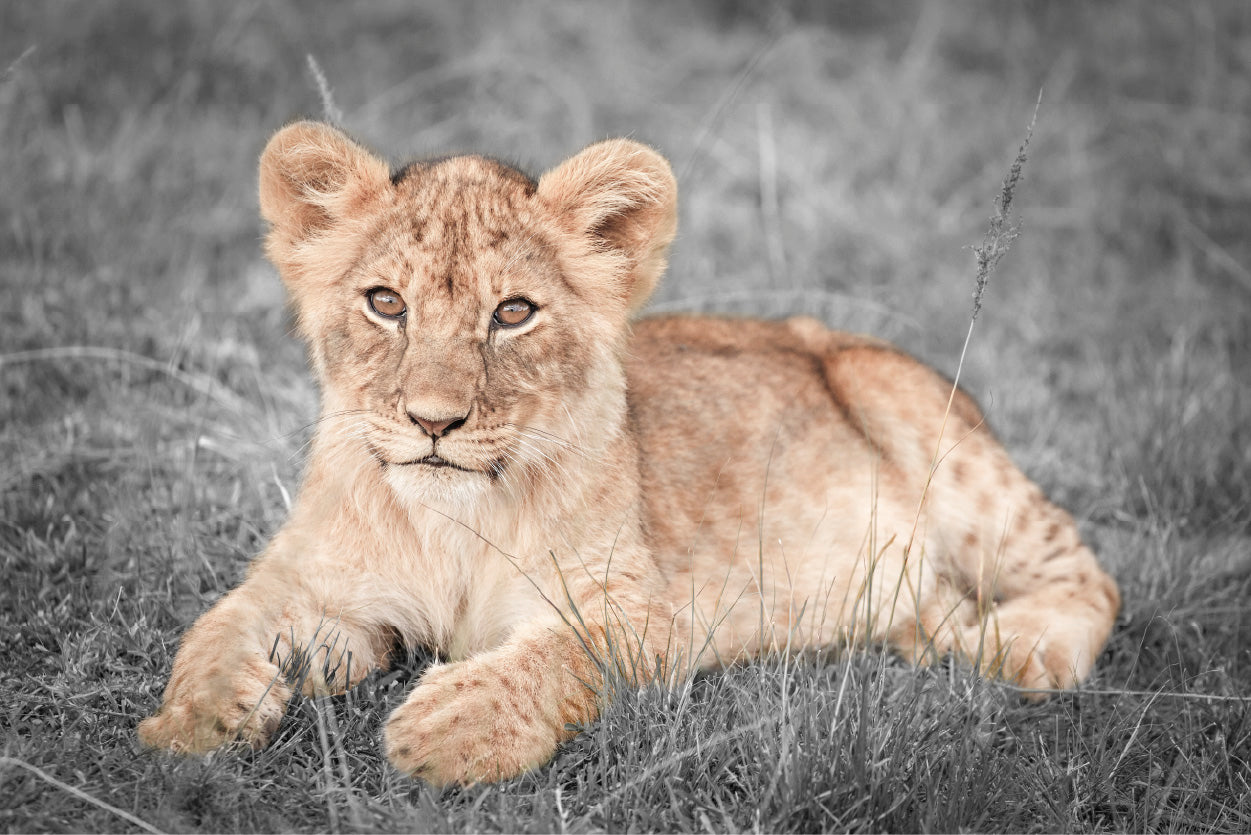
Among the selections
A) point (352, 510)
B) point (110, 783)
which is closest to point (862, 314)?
point (352, 510)

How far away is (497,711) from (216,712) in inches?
25.3

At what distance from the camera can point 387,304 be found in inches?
121

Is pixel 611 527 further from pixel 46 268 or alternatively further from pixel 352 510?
pixel 46 268

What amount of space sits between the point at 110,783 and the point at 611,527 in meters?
1.38

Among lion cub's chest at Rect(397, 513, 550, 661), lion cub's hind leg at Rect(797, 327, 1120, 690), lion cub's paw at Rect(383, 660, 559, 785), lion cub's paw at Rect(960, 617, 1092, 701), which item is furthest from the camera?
lion cub's hind leg at Rect(797, 327, 1120, 690)

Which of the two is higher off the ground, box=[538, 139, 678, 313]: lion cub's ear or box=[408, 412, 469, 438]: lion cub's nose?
box=[538, 139, 678, 313]: lion cub's ear

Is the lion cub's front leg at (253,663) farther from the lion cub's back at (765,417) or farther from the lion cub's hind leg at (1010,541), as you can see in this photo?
the lion cub's hind leg at (1010,541)

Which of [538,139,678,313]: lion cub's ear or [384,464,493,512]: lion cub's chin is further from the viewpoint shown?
[538,139,678,313]: lion cub's ear

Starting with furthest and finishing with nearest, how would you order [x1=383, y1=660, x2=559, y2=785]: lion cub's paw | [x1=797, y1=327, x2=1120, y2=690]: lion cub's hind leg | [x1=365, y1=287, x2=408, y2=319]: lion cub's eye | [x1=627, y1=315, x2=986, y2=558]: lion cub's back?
1. [x1=797, y1=327, x2=1120, y2=690]: lion cub's hind leg
2. [x1=627, y1=315, x2=986, y2=558]: lion cub's back
3. [x1=365, y1=287, x2=408, y2=319]: lion cub's eye
4. [x1=383, y1=660, x2=559, y2=785]: lion cub's paw

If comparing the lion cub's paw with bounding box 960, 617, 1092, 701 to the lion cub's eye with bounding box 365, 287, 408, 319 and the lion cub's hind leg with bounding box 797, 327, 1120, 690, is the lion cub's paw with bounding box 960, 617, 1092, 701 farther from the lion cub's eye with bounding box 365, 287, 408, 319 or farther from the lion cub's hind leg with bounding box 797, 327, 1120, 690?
the lion cub's eye with bounding box 365, 287, 408, 319

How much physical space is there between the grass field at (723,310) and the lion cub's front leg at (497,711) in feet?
0.24

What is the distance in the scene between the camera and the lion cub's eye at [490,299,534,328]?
3078 millimetres

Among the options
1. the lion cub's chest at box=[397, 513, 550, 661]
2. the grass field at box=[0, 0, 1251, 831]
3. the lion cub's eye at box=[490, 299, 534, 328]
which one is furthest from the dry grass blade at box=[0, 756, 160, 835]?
the lion cub's eye at box=[490, 299, 534, 328]

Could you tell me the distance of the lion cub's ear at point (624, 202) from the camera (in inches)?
129
